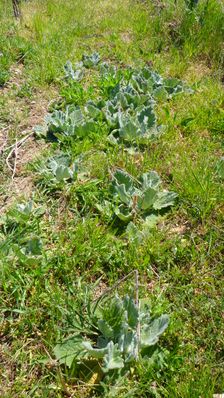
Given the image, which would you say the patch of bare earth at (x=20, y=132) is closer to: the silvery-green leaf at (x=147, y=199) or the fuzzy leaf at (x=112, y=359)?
the silvery-green leaf at (x=147, y=199)

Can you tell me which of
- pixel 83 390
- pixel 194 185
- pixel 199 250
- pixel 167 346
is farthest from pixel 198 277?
pixel 83 390

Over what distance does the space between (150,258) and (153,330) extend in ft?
1.88

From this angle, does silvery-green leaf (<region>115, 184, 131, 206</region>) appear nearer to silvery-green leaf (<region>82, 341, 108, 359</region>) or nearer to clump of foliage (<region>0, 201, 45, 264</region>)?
clump of foliage (<region>0, 201, 45, 264</region>)

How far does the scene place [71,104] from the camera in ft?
12.2

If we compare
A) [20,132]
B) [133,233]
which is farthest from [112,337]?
[20,132]

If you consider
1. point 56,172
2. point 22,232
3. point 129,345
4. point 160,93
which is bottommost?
point 22,232

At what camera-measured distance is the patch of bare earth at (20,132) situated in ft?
9.77

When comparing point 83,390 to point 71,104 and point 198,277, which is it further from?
point 71,104

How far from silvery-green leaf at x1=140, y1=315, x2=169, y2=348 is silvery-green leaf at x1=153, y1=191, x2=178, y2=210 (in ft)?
3.10

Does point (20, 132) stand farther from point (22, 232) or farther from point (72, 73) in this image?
point (22, 232)

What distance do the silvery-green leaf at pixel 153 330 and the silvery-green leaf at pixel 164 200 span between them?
0.95m

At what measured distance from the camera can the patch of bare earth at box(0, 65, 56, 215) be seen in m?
2.98

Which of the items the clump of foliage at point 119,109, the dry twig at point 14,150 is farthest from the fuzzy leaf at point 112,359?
the clump of foliage at point 119,109

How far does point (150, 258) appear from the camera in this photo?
245cm
